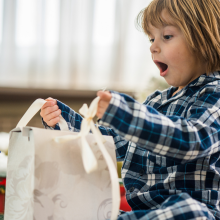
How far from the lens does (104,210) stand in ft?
1.82

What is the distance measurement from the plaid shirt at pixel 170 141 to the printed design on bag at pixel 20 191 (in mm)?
177

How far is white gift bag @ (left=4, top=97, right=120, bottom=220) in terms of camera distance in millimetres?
511

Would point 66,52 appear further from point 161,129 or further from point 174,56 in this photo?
point 161,129

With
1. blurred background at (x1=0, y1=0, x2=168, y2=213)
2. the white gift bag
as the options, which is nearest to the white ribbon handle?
the white gift bag

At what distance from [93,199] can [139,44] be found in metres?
1.58

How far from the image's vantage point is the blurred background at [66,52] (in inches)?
70.9

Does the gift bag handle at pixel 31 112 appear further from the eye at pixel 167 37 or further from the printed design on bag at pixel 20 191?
the eye at pixel 167 37

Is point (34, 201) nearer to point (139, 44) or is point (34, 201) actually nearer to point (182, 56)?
point (182, 56)

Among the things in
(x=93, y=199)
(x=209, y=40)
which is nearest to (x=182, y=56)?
(x=209, y=40)

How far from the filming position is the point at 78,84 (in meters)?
1.90

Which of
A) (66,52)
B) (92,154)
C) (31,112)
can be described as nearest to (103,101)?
(92,154)

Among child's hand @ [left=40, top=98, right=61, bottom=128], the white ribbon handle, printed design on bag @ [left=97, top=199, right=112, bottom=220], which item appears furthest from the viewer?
child's hand @ [left=40, top=98, right=61, bottom=128]

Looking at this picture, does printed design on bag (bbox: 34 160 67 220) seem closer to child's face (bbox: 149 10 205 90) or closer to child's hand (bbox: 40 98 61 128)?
child's hand (bbox: 40 98 61 128)

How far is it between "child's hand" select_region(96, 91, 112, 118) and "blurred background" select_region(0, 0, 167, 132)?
131 cm
